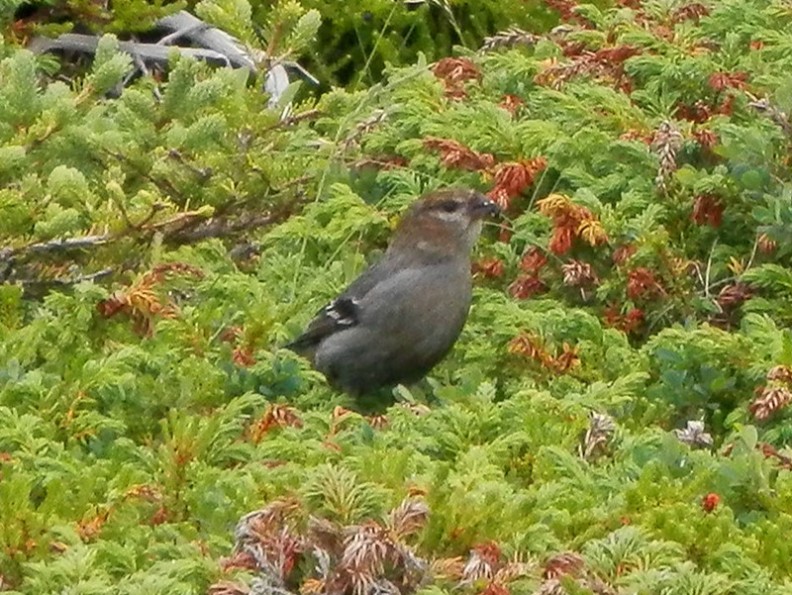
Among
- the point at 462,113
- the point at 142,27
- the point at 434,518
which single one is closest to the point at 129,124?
the point at 462,113

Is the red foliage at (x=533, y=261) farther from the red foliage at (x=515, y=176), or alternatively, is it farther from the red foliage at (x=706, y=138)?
the red foliage at (x=706, y=138)

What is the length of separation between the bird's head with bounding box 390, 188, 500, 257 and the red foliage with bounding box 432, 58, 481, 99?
1100mm

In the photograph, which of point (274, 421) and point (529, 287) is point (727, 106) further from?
point (274, 421)

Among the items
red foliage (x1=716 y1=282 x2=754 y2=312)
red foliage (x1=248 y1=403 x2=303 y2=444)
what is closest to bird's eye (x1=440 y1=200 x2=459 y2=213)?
red foliage (x1=716 y1=282 x2=754 y2=312)

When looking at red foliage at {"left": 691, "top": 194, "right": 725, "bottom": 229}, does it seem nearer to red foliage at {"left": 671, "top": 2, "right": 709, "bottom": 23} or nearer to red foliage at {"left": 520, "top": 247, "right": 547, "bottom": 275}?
red foliage at {"left": 520, "top": 247, "right": 547, "bottom": 275}

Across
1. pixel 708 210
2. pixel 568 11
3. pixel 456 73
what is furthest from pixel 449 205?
pixel 568 11

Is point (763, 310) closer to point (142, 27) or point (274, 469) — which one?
point (274, 469)

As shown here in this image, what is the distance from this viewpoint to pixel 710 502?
4.65 m

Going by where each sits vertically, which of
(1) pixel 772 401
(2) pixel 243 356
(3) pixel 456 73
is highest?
(1) pixel 772 401

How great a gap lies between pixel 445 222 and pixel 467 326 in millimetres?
400

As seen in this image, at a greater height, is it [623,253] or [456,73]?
[623,253]

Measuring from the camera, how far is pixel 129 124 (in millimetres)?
7281

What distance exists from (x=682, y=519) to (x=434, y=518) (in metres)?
0.60

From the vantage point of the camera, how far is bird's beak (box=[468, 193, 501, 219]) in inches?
281
